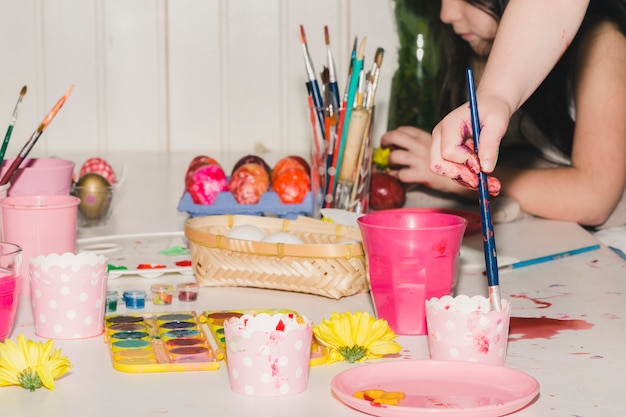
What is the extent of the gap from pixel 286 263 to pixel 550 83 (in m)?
0.91

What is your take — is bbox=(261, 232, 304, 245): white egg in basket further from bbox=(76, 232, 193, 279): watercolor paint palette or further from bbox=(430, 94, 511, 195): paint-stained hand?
bbox=(430, 94, 511, 195): paint-stained hand

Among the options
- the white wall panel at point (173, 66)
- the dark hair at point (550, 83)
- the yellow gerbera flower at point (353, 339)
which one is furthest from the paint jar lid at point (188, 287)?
the white wall panel at point (173, 66)

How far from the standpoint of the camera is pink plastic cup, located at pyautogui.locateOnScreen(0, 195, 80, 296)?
102 centimetres

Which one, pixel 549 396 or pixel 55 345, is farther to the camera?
pixel 55 345

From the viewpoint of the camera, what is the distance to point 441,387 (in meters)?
0.72

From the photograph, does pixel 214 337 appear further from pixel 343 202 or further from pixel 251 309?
pixel 343 202

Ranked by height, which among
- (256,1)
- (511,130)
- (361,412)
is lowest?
(361,412)

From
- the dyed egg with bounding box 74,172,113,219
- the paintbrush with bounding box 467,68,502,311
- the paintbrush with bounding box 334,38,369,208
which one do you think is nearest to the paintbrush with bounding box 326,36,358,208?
the paintbrush with bounding box 334,38,369,208

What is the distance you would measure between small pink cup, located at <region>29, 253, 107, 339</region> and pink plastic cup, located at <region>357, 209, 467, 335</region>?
0.25 m

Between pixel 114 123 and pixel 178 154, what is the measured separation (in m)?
0.18

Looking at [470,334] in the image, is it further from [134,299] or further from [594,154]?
[594,154]

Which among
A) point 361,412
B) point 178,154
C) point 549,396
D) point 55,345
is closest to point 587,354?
point 549,396

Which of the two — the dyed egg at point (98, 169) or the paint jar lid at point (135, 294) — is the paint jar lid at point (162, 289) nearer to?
the paint jar lid at point (135, 294)

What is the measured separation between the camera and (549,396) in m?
0.72
